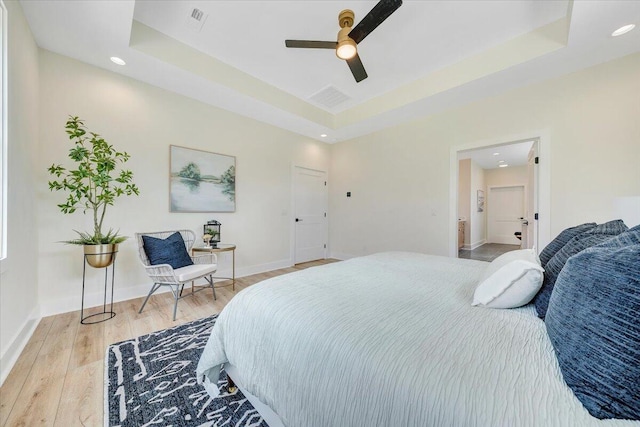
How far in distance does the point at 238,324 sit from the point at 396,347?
0.78 metres

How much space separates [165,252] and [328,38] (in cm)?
287

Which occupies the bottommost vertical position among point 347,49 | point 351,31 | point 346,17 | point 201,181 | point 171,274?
point 171,274

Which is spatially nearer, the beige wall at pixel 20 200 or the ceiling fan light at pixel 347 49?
the beige wall at pixel 20 200

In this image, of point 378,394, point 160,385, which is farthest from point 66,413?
point 378,394

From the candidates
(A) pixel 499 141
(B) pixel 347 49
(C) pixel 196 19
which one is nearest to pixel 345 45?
(B) pixel 347 49

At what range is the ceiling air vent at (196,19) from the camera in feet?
7.39

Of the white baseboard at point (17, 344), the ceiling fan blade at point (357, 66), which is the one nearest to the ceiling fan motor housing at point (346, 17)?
the ceiling fan blade at point (357, 66)

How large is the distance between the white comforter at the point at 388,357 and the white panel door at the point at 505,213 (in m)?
8.06

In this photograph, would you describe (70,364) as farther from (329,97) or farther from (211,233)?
(329,97)

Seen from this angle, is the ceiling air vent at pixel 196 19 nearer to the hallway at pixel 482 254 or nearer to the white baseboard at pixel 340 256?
the white baseboard at pixel 340 256

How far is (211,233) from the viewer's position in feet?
10.7

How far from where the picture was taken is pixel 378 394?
0.69 metres

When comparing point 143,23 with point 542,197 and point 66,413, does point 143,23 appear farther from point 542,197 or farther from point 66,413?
point 542,197

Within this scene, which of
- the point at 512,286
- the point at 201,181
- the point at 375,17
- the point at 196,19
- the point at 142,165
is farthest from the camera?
the point at 201,181
